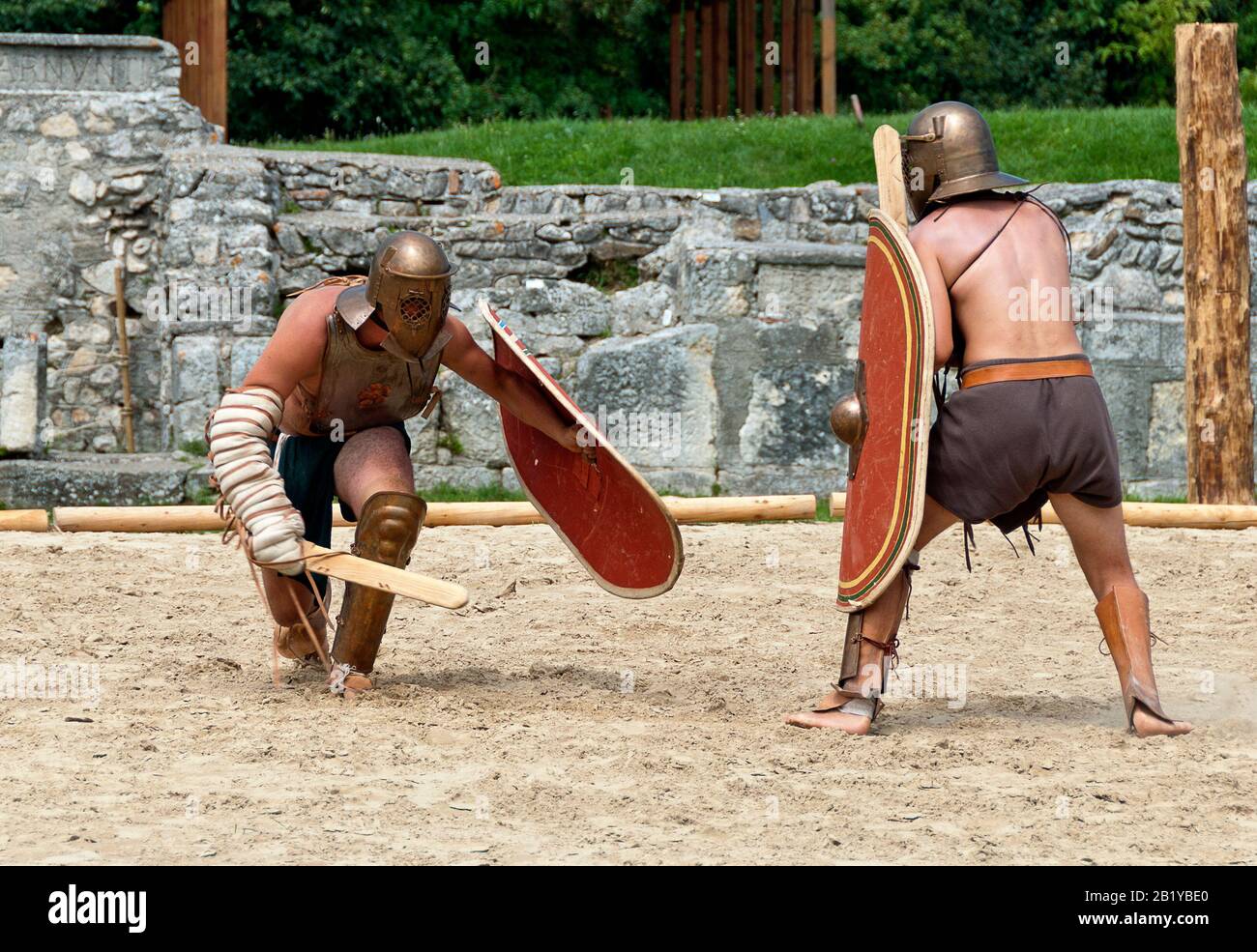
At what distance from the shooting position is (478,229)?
9523 millimetres

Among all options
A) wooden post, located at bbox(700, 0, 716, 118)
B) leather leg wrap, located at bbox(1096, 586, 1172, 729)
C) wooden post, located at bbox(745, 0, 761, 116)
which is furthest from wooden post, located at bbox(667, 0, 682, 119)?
leather leg wrap, located at bbox(1096, 586, 1172, 729)


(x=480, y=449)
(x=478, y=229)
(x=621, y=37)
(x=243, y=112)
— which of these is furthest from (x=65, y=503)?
(x=621, y=37)

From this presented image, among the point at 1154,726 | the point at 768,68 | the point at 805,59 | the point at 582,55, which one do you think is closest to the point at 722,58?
the point at 805,59

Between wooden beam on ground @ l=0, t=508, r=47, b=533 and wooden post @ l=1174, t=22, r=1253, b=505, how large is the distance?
5.53m

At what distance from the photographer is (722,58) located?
52.0 feet

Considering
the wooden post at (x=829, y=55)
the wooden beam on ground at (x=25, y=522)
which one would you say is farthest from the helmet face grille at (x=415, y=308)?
the wooden post at (x=829, y=55)

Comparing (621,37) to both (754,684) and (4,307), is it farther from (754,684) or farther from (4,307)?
(754,684)

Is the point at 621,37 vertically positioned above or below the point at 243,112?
above

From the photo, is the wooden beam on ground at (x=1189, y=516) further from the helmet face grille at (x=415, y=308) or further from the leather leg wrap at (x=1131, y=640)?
the helmet face grille at (x=415, y=308)

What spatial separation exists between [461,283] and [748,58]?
6.89 metres

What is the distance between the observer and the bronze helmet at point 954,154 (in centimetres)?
406

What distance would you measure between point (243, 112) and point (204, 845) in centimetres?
1452

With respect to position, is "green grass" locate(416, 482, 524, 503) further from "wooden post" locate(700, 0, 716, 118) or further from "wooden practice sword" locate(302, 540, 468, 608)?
"wooden post" locate(700, 0, 716, 118)

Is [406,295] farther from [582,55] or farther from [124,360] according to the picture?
[582,55]
